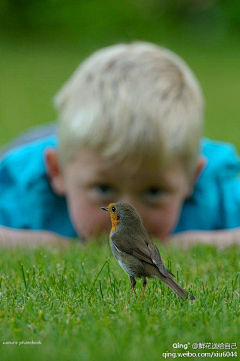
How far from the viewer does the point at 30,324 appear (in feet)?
7.72

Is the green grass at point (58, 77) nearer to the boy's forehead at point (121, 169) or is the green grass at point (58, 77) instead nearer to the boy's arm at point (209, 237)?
the boy's arm at point (209, 237)

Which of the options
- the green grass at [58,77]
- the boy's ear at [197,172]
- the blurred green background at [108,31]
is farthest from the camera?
the blurred green background at [108,31]

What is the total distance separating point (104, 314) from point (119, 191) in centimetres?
233

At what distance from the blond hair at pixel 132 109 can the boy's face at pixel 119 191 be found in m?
0.08

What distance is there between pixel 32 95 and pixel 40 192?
12.1 meters

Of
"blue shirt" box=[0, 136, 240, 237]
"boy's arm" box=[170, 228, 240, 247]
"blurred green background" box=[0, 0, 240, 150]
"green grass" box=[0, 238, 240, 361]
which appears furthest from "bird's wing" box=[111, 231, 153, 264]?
"blurred green background" box=[0, 0, 240, 150]

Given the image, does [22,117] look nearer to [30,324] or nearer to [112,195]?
[112,195]

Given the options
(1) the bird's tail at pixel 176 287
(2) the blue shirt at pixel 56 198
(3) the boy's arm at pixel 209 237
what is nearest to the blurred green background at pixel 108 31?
(2) the blue shirt at pixel 56 198

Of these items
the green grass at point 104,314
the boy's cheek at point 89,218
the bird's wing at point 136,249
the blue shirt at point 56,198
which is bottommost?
the green grass at point 104,314

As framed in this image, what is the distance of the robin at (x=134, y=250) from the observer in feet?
8.19

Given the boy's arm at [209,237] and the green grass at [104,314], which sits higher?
the boy's arm at [209,237]

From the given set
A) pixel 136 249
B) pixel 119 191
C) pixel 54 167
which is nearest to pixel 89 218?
pixel 119 191

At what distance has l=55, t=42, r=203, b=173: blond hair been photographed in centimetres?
477

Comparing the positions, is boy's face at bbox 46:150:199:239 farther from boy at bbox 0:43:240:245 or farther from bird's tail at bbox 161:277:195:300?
bird's tail at bbox 161:277:195:300
